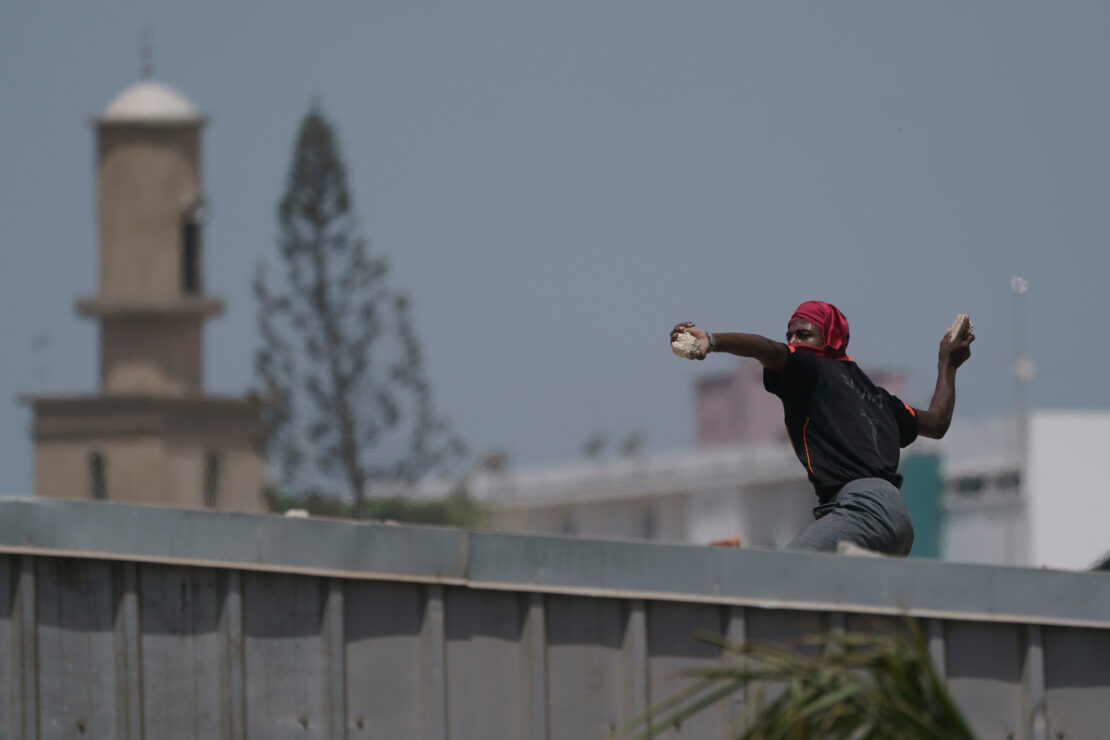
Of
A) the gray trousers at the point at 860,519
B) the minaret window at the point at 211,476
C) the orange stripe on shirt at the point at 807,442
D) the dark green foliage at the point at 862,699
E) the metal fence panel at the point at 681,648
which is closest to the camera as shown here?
the dark green foliage at the point at 862,699

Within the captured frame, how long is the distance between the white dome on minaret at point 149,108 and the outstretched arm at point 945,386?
49799 mm

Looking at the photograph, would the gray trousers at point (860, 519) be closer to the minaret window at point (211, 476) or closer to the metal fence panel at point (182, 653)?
the metal fence panel at point (182, 653)

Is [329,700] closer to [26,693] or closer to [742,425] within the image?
[26,693]

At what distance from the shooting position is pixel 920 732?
4.61 metres

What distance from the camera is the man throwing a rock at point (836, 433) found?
7.09 m

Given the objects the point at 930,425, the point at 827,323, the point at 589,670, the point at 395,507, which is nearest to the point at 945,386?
the point at 930,425

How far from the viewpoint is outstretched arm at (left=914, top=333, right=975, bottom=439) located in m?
7.91

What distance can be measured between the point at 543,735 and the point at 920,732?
2.48 meters

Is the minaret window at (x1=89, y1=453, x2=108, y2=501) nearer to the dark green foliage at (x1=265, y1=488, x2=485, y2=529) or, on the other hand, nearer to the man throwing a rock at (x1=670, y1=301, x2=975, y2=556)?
the dark green foliage at (x1=265, y1=488, x2=485, y2=529)

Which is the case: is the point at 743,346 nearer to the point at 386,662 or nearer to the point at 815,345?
the point at 815,345

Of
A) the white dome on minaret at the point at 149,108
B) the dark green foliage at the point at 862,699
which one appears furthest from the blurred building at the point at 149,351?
the dark green foliage at the point at 862,699

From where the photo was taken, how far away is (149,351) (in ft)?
186

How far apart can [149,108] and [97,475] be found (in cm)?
1036

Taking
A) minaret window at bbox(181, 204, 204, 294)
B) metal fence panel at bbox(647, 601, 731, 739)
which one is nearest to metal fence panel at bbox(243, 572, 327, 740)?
metal fence panel at bbox(647, 601, 731, 739)
